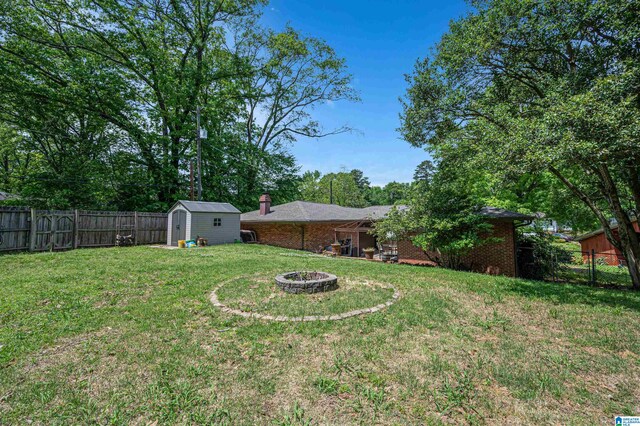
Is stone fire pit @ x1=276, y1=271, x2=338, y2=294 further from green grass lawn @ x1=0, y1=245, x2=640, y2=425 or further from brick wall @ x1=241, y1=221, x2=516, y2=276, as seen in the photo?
brick wall @ x1=241, y1=221, x2=516, y2=276

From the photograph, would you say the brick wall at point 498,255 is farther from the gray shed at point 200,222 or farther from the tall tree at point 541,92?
the gray shed at point 200,222

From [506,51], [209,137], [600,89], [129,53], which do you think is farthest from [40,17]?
[600,89]

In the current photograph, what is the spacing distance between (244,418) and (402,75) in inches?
438

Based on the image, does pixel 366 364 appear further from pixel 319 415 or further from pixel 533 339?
pixel 533 339

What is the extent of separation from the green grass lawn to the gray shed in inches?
382

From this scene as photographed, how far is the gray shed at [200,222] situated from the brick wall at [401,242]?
2.60 metres

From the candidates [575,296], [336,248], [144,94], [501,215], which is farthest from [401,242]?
[144,94]

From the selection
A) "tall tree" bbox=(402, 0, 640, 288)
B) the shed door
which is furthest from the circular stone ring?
the shed door

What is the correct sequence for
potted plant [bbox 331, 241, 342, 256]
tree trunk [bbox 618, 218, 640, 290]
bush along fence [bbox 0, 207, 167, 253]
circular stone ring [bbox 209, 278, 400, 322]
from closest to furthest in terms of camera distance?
circular stone ring [bbox 209, 278, 400, 322], tree trunk [bbox 618, 218, 640, 290], bush along fence [bbox 0, 207, 167, 253], potted plant [bbox 331, 241, 342, 256]

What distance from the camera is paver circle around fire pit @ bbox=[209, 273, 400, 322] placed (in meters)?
4.67

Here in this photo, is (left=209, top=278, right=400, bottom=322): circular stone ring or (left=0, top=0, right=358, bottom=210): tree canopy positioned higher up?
(left=0, top=0, right=358, bottom=210): tree canopy

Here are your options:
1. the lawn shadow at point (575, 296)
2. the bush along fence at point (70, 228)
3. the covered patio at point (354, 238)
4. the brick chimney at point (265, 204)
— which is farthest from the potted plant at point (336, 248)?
the bush along fence at point (70, 228)

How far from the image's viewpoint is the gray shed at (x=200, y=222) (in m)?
15.6

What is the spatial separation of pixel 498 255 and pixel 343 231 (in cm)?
779
